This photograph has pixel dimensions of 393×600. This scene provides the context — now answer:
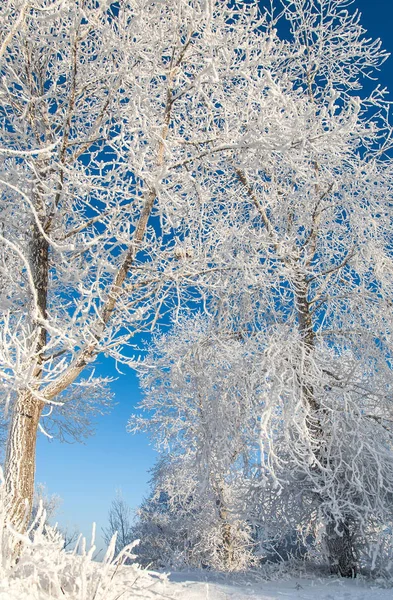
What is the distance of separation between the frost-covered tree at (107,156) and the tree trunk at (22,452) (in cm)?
1

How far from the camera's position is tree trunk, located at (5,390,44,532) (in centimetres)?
557

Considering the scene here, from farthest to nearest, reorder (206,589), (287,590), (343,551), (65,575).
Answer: (343,551) < (287,590) < (206,589) < (65,575)

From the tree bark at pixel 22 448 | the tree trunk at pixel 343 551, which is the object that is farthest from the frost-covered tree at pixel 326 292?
the tree bark at pixel 22 448

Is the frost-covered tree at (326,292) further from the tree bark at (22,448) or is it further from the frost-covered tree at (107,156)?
the tree bark at (22,448)

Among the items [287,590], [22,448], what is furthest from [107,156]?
[287,590]

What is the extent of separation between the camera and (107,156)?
6.87 m

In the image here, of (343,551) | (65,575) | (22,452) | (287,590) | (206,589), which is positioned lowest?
(287,590)

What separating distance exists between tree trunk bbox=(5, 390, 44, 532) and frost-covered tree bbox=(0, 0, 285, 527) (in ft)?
0.04

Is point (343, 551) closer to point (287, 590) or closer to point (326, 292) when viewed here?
point (287, 590)

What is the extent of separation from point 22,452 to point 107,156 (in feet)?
12.5

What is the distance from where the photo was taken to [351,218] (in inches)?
336

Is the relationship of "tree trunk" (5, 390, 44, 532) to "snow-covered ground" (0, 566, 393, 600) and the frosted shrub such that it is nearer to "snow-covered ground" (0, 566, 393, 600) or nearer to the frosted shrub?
"snow-covered ground" (0, 566, 393, 600)

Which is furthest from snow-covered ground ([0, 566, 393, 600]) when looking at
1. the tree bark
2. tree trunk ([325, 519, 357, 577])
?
the tree bark

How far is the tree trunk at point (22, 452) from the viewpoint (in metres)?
5.57
